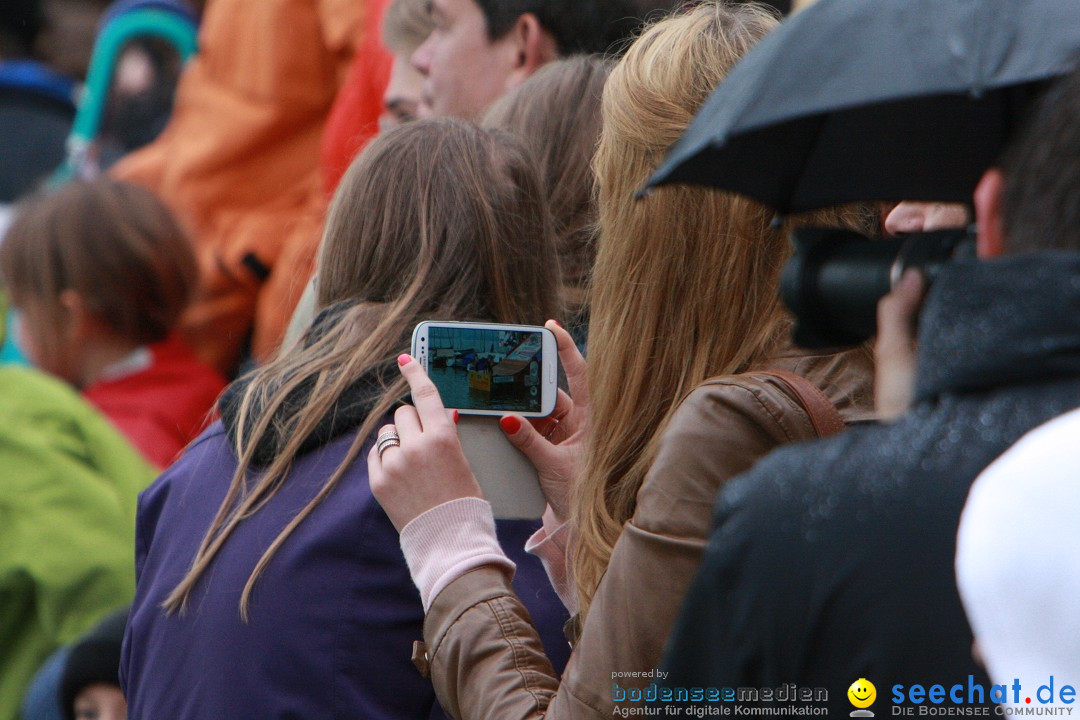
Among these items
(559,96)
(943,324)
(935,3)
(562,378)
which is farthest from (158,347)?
(943,324)

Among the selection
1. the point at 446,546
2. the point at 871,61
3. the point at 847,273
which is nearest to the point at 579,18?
the point at 446,546

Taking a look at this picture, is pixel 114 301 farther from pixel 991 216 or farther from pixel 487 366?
pixel 991 216

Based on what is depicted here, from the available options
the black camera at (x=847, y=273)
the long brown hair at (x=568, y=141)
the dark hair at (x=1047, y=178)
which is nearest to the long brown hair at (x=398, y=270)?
the long brown hair at (x=568, y=141)

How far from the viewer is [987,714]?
1.09 m

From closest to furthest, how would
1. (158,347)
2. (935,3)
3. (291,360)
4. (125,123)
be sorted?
(935,3) < (291,360) < (158,347) < (125,123)

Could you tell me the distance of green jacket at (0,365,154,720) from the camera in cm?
326

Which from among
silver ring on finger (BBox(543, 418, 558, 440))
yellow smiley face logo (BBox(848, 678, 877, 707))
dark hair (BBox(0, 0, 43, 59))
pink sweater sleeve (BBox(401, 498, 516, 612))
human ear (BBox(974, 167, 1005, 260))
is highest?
human ear (BBox(974, 167, 1005, 260))

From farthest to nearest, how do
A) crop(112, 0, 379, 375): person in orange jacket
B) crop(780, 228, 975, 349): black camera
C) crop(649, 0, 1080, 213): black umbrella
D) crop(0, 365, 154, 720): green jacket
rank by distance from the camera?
crop(112, 0, 379, 375): person in orange jacket < crop(0, 365, 154, 720): green jacket < crop(649, 0, 1080, 213): black umbrella < crop(780, 228, 975, 349): black camera

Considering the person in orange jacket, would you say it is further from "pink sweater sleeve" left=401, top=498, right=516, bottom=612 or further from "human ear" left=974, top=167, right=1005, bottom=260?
"human ear" left=974, top=167, right=1005, bottom=260

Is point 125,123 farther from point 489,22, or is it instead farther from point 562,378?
point 562,378

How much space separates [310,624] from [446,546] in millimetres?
249

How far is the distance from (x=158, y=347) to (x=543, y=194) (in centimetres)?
236

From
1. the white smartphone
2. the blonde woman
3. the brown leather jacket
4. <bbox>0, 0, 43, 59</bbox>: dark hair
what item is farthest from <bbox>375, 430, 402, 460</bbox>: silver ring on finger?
<bbox>0, 0, 43, 59</bbox>: dark hair

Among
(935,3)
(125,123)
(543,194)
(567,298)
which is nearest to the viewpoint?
(935,3)
